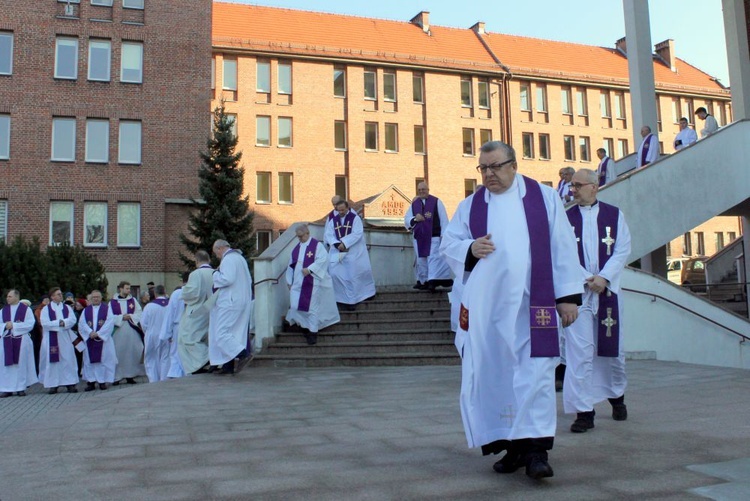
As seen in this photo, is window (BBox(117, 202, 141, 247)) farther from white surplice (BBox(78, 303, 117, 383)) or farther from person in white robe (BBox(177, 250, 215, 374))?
person in white robe (BBox(177, 250, 215, 374))

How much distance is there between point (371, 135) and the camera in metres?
49.7

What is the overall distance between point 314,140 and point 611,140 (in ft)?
76.3

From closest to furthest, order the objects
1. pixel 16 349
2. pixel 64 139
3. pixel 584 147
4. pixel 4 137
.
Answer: pixel 16 349 < pixel 4 137 < pixel 64 139 < pixel 584 147

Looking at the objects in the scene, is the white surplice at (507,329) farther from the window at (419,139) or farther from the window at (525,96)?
the window at (525,96)

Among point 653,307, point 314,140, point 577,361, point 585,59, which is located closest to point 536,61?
point 585,59

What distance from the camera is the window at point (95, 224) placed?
36.6 metres

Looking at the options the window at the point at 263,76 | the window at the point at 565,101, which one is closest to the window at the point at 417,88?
the window at the point at 263,76

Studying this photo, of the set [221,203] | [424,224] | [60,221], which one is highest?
Answer: [221,203]

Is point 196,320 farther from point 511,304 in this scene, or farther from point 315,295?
point 511,304

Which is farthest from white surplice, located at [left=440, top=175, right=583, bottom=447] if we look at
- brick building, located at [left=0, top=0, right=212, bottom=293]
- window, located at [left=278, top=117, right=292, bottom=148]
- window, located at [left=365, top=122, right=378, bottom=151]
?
window, located at [left=365, top=122, right=378, bottom=151]

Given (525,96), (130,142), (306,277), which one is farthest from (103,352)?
(525,96)

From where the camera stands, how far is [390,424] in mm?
6750

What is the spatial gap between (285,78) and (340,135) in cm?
479

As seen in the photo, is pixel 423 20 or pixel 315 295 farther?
pixel 423 20
